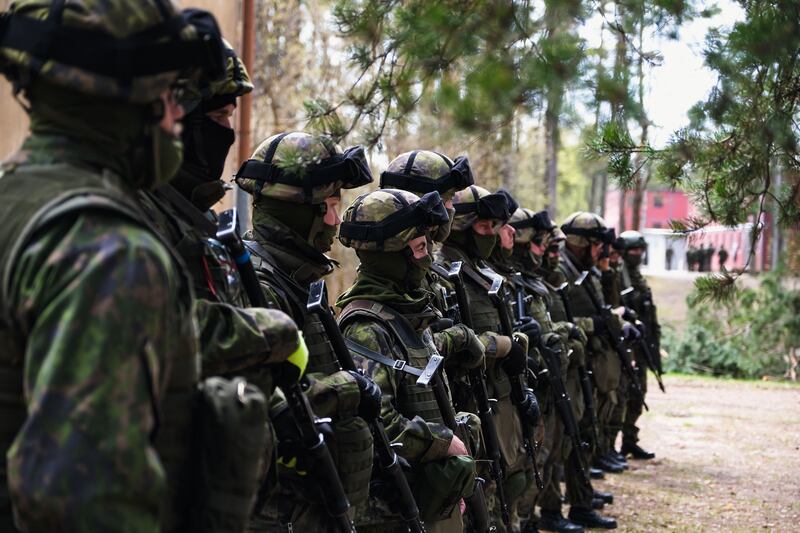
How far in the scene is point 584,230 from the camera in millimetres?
9406

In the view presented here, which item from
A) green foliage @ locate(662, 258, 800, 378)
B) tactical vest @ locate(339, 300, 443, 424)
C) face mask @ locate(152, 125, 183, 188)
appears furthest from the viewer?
green foliage @ locate(662, 258, 800, 378)

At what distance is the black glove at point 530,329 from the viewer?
264 inches

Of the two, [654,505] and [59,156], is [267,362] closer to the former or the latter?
[59,156]

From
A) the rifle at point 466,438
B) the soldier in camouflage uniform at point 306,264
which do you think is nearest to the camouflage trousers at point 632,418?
the rifle at point 466,438

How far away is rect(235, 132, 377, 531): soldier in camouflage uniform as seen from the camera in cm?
336

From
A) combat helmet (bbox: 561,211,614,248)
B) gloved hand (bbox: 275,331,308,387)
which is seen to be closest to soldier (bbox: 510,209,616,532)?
combat helmet (bbox: 561,211,614,248)

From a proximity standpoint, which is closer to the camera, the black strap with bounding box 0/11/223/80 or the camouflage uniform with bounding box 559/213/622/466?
the black strap with bounding box 0/11/223/80

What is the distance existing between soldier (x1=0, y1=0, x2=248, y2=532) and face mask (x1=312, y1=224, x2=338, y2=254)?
1716mm

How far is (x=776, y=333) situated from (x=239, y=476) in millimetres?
17679

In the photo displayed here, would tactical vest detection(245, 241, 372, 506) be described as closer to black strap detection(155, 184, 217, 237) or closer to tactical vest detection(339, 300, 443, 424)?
tactical vest detection(339, 300, 443, 424)

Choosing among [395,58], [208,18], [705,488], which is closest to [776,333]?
[705,488]

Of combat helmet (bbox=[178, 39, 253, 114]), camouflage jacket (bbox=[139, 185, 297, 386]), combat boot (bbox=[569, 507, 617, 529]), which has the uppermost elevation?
combat helmet (bbox=[178, 39, 253, 114])

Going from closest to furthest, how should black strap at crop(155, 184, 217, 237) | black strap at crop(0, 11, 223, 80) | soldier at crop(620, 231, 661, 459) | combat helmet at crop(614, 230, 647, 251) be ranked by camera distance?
black strap at crop(0, 11, 223, 80)
black strap at crop(155, 184, 217, 237)
soldier at crop(620, 231, 661, 459)
combat helmet at crop(614, 230, 647, 251)

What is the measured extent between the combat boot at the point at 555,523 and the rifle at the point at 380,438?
13.1ft
